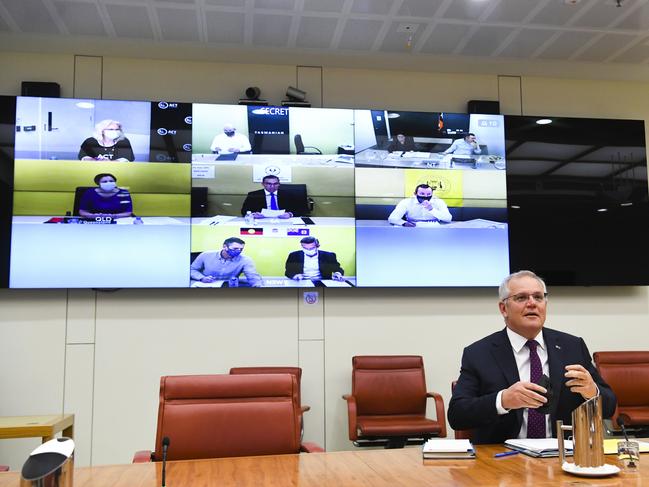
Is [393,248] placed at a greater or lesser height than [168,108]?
lesser

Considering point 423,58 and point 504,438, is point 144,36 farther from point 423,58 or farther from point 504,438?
point 504,438

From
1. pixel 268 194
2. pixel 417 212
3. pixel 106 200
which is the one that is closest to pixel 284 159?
pixel 268 194

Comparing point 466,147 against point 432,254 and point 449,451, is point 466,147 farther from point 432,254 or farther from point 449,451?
point 449,451

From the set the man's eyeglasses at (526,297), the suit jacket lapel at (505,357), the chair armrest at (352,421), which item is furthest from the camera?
the chair armrest at (352,421)

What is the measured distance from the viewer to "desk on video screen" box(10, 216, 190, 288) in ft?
16.1

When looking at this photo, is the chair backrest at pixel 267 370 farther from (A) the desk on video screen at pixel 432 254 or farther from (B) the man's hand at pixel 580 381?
(B) the man's hand at pixel 580 381

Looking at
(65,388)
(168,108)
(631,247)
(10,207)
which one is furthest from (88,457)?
(631,247)

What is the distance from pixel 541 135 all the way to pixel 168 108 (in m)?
3.36

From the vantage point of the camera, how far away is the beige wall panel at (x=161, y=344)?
502 cm

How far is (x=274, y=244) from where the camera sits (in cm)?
520

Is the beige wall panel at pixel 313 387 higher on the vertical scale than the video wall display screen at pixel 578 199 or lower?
lower

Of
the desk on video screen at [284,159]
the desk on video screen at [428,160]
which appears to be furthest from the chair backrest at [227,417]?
the desk on video screen at [428,160]

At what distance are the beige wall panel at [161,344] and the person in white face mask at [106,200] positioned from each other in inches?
26.8

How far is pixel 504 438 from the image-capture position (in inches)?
105
